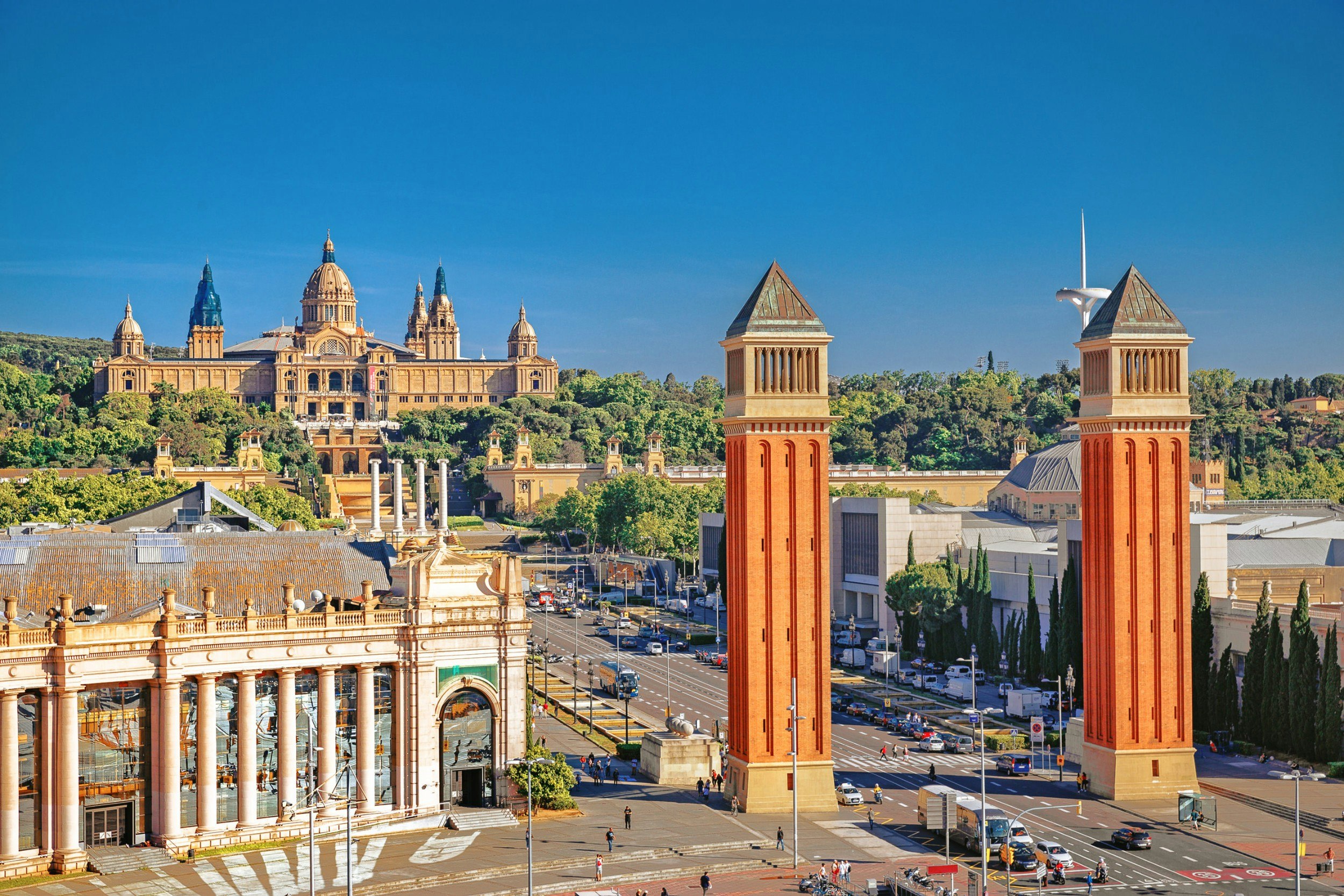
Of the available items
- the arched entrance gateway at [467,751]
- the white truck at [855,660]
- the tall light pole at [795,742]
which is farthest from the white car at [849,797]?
the white truck at [855,660]

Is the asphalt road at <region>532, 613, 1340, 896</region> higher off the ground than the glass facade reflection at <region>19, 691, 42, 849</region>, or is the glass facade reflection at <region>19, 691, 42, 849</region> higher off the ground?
the glass facade reflection at <region>19, 691, 42, 849</region>

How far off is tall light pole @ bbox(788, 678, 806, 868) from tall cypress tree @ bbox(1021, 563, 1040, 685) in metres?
41.4

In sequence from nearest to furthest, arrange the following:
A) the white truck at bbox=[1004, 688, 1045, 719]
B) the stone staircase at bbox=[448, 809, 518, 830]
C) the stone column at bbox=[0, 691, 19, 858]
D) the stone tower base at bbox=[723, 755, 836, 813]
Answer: the stone column at bbox=[0, 691, 19, 858] < the stone staircase at bbox=[448, 809, 518, 830] < the stone tower base at bbox=[723, 755, 836, 813] < the white truck at bbox=[1004, 688, 1045, 719]

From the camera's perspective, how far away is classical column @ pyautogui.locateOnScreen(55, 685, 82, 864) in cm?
6762

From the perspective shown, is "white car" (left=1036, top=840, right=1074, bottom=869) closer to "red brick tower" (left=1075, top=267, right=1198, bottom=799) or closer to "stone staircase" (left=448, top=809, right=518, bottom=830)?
"red brick tower" (left=1075, top=267, right=1198, bottom=799)

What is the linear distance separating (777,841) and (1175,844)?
1670cm

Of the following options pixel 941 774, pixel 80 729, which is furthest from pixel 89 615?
pixel 941 774

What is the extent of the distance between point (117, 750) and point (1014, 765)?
44601 mm

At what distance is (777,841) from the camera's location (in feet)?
241

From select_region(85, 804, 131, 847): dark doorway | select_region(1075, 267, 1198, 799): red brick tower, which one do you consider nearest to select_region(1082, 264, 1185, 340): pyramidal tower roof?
select_region(1075, 267, 1198, 799): red brick tower

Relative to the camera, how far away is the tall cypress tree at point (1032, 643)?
119 m

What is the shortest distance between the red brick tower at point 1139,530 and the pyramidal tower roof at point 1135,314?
5 cm

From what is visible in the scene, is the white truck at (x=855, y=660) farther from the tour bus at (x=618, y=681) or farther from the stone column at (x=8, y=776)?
the stone column at (x=8, y=776)

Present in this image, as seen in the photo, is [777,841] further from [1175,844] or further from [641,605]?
[641,605]
